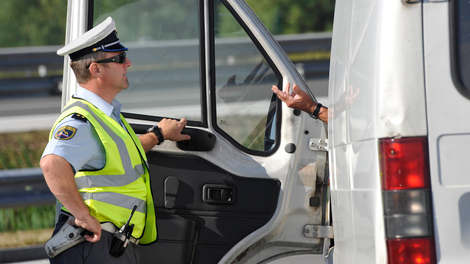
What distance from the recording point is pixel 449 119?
141 centimetres

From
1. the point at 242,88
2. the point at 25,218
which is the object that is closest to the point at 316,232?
the point at 242,88

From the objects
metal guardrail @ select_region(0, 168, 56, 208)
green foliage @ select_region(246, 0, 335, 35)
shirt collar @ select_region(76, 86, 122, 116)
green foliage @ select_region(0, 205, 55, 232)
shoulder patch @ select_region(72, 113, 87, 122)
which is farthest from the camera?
green foliage @ select_region(246, 0, 335, 35)

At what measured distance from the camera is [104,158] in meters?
1.92

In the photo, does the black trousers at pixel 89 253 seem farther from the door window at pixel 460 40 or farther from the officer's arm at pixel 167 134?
the door window at pixel 460 40

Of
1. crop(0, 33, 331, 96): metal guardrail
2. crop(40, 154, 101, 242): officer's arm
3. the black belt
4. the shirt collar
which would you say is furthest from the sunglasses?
crop(0, 33, 331, 96): metal guardrail

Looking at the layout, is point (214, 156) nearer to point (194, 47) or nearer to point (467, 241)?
point (194, 47)

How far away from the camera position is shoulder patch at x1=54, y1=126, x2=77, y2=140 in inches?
71.2

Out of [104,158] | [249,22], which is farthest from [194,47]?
[104,158]

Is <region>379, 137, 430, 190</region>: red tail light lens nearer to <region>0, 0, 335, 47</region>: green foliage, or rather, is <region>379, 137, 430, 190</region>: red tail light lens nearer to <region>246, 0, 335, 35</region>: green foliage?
<region>0, 0, 335, 47</region>: green foliage

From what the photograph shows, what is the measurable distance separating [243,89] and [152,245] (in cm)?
91

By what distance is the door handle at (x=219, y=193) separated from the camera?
7.60ft

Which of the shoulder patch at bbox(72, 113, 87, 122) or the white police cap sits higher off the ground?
the white police cap

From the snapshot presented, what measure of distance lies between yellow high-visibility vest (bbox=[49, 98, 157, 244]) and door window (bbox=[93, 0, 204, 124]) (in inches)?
13.9

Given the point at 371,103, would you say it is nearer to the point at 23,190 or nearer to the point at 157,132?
the point at 157,132
